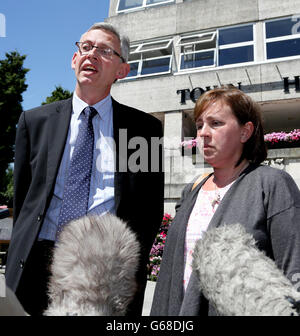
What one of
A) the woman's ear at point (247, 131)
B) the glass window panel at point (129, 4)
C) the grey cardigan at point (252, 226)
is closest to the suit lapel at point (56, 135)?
the grey cardigan at point (252, 226)

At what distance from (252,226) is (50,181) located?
1140 mm

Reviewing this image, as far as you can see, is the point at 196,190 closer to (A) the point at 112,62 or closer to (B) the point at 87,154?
(B) the point at 87,154

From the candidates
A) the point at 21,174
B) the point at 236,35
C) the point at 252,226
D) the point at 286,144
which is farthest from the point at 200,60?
the point at 252,226

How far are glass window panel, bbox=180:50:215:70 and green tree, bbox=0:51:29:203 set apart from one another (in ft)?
42.7

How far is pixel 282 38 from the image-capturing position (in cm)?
1264

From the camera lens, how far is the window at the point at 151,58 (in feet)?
46.8

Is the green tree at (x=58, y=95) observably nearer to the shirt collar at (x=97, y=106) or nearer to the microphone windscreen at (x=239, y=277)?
the shirt collar at (x=97, y=106)

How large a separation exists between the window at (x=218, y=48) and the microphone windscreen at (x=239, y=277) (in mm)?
13697

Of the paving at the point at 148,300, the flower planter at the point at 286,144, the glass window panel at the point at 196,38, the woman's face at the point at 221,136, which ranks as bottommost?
the paving at the point at 148,300

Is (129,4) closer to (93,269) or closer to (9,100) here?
(9,100)

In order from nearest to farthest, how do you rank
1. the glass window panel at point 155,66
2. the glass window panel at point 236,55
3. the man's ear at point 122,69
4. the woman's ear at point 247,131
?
the woman's ear at point 247,131, the man's ear at point 122,69, the glass window panel at point 236,55, the glass window panel at point 155,66

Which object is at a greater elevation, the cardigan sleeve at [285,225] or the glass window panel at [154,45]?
the glass window panel at [154,45]

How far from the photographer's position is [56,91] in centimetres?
2516
